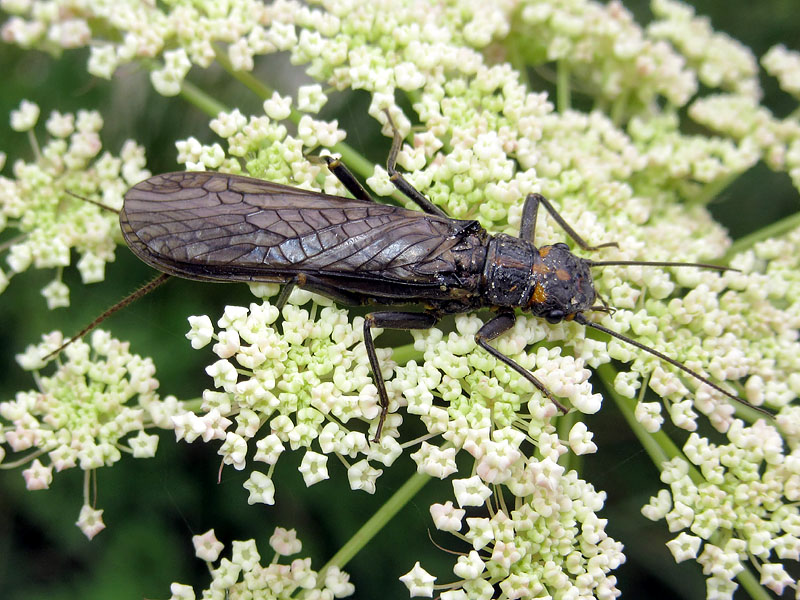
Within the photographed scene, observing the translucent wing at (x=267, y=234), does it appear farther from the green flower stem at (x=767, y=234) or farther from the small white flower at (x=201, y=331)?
the green flower stem at (x=767, y=234)

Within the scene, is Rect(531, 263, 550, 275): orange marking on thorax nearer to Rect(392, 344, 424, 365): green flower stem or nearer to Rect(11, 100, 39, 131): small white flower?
Rect(392, 344, 424, 365): green flower stem

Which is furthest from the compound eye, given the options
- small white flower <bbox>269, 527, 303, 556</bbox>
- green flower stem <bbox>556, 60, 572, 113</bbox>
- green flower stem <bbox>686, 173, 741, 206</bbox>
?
green flower stem <bbox>686, 173, 741, 206</bbox>

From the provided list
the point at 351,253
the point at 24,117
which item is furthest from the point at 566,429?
the point at 24,117

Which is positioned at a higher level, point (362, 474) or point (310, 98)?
point (310, 98)

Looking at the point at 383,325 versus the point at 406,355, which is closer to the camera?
the point at 383,325

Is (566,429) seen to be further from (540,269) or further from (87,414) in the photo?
(87,414)

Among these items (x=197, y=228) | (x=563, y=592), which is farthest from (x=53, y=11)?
(x=563, y=592)

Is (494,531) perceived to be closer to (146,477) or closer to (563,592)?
(563,592)
